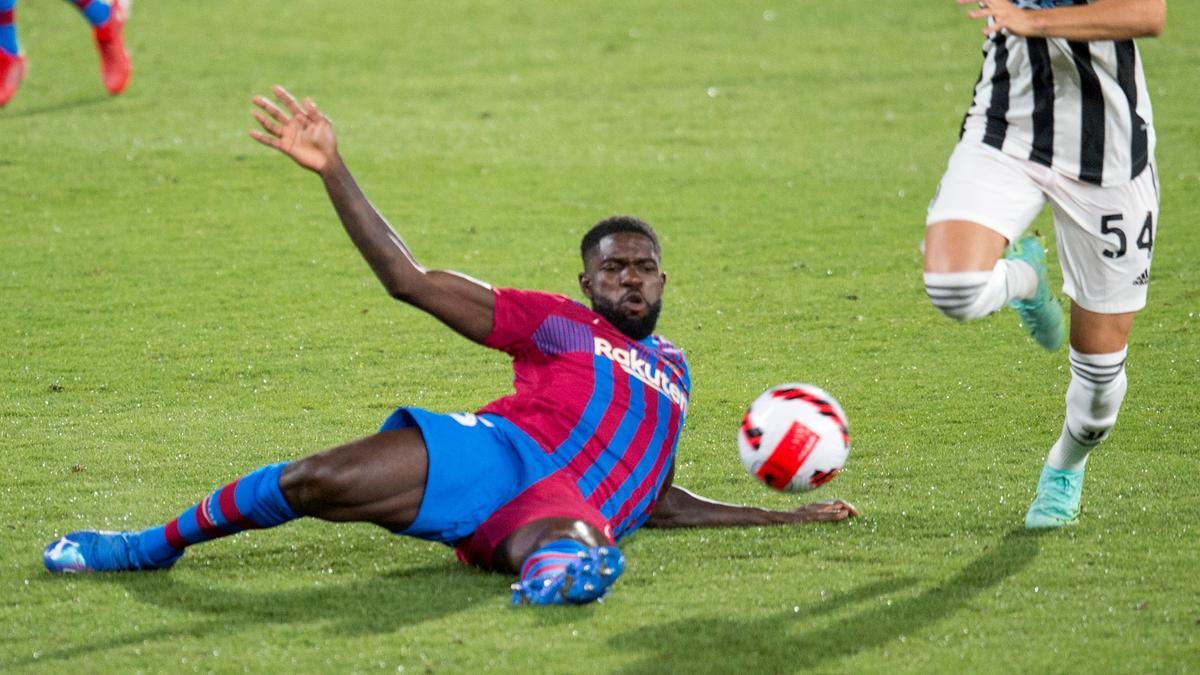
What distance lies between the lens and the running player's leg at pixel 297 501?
5.14m

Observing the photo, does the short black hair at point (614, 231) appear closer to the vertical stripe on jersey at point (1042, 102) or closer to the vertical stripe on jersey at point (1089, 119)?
the vertical stripe on jersey at point (1042, 102)

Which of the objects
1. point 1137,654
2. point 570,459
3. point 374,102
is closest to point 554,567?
point 570,459

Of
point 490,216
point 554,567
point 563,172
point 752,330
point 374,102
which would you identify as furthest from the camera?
point 374,102

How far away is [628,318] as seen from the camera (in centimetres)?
585

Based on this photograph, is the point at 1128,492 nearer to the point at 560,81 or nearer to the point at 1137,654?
the point at 1137,654

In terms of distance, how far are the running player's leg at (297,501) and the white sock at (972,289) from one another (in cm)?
174

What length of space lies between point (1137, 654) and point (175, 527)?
9.70 feet

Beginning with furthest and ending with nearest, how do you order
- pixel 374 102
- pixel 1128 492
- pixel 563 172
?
pixel 374 102 → pixel 563 172 → pixel 1128 492

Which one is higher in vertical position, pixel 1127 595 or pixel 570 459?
pixel 570 459

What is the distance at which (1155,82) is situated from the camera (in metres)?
16.5

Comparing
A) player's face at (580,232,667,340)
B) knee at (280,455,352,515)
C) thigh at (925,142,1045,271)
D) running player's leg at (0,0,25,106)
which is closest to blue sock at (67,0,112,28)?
running player's leg at (0,0,25,106)

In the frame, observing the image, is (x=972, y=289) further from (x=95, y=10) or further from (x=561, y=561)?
(x=95, y=10)

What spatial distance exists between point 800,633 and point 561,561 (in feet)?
2.45

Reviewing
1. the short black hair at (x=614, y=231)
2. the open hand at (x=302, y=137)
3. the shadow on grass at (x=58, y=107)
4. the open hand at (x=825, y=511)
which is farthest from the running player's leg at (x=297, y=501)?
the shadow on grass at (x=58, y=107)
